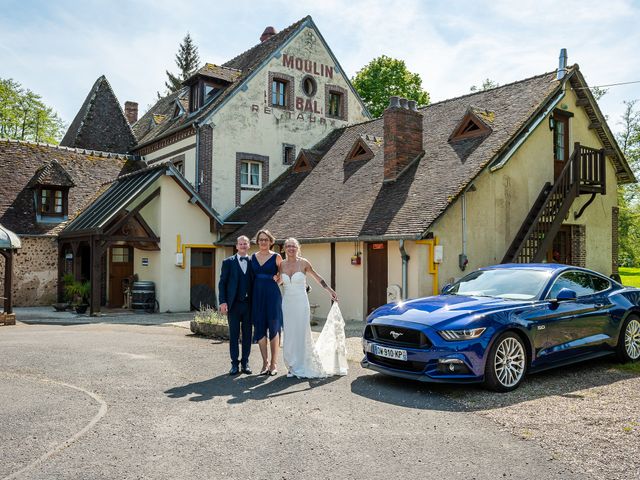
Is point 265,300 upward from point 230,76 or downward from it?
downward

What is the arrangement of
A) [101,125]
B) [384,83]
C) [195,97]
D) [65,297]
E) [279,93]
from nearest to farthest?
[65,297] < [279,93] < [195,97] < [101,125] < [384,83]

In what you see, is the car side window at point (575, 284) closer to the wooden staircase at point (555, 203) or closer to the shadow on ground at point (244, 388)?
the shadow on ground at point (244, 388)

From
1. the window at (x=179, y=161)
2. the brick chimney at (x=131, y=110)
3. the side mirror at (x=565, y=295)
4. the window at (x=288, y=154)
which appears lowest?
the side mirror at (x=565, y=295)

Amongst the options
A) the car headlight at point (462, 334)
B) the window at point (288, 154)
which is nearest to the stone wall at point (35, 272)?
the window at point (288, 154)

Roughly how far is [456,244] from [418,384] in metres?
7.74

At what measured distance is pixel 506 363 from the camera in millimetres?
7055

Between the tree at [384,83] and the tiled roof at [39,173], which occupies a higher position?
the tree at [384,83]

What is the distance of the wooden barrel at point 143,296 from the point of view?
19.1 meters

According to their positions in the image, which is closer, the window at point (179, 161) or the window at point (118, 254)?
the window at point (118, 254)

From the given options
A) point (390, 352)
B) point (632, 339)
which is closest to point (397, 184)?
point (632, 339)

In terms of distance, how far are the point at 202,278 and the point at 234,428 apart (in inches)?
607

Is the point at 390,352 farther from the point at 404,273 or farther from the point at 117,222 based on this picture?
the point at 117,222

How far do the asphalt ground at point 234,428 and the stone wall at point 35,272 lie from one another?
1380 cm

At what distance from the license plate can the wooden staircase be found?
28.0 ft
